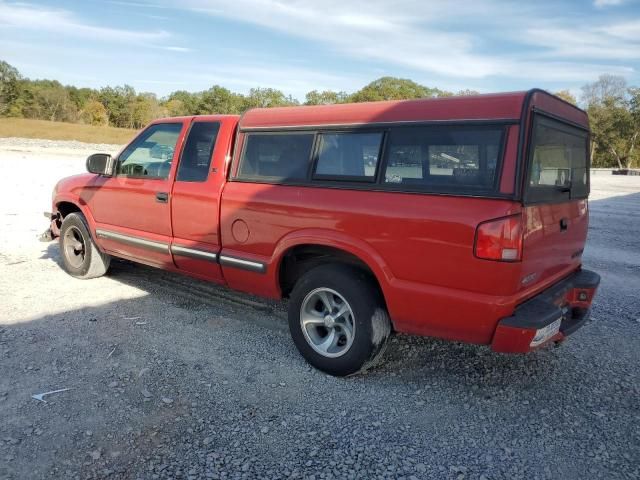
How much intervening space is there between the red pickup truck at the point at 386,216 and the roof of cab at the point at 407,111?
0.01 meters

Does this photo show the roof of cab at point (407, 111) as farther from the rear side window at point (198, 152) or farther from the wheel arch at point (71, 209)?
the wheel arch at point (71, 209)

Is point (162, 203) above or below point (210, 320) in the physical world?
above

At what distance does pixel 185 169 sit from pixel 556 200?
3.18 metres

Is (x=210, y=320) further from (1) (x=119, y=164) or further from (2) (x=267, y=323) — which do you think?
(1) (x=119, y=164)

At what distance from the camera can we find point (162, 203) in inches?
183

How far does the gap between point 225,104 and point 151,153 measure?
73.2 m

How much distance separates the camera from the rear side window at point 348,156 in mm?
3422

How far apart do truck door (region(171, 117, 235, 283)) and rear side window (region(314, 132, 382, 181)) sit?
1.06 m

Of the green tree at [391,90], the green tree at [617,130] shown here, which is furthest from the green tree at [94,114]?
the green tree at [617,130]

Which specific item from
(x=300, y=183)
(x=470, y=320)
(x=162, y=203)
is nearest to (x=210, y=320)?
(x=162, y=203)

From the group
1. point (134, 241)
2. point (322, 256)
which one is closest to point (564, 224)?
point (322, 256)

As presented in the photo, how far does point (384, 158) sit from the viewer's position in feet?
11.0

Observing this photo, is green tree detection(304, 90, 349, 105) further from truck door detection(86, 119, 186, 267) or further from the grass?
truck door detection(86, 119, 186, 267)

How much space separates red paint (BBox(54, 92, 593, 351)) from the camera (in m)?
2.90
